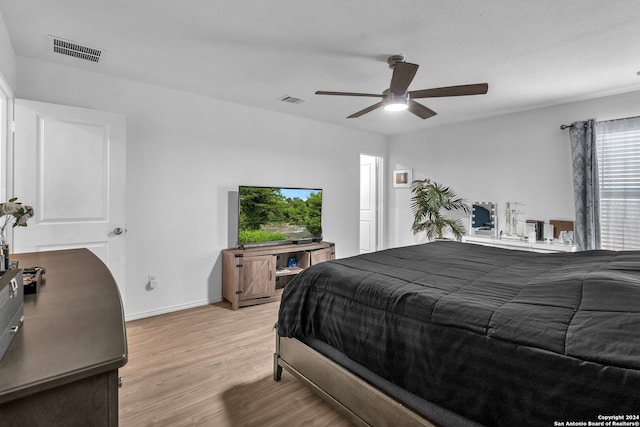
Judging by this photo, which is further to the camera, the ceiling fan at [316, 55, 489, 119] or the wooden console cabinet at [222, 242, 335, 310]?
the wooden console cabinet at [222, 242, 335, 310]

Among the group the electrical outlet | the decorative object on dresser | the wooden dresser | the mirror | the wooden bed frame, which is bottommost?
the wooden bed frame

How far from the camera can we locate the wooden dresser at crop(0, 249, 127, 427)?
704 millimetres

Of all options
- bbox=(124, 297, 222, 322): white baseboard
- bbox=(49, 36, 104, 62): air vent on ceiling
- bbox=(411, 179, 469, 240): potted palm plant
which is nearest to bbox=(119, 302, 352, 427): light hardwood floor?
bbox=(124, 297, 222, 322): white baseboard

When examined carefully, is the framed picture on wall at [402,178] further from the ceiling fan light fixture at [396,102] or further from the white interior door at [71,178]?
the white interior door at [71,178]

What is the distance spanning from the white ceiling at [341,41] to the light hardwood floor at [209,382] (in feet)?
8.17

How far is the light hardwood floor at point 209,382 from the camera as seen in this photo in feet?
6.15

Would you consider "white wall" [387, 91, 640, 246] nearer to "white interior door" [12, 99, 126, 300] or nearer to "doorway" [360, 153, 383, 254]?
"doorway" [360, 153, 383, 254]

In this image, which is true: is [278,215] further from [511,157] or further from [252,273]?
[511,157]

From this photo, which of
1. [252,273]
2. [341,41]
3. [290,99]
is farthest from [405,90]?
[252,273]

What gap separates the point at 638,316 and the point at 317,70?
9.16 feet

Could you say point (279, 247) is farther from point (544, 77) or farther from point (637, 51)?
point (637, 51)

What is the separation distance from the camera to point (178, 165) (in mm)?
3637

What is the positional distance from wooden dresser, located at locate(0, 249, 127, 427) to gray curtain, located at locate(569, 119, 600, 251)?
4597 mm

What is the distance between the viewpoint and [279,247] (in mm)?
4164
